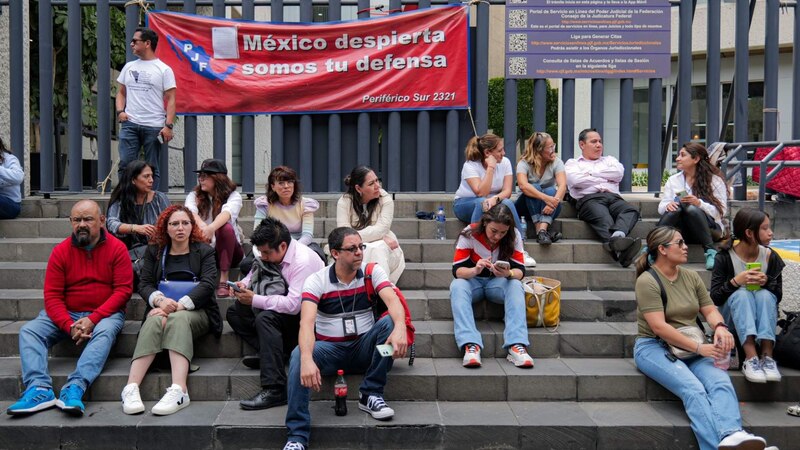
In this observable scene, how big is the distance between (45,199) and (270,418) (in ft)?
15.4

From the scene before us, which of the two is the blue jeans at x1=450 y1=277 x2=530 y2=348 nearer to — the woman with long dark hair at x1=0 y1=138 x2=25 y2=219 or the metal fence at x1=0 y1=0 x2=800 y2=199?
the metal fence at x1=0 y1=0 x2=800 y2=199

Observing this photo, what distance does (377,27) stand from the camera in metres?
8.40

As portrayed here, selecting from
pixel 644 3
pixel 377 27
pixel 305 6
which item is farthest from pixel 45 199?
pixel 644 3

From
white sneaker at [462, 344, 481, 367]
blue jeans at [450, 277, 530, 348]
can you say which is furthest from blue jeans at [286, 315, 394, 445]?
blue jeans at [450, 277, 530, 348]

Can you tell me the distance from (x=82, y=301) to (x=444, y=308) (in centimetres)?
291

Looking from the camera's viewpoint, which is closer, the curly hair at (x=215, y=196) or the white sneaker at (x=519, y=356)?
the white sneaker at (x=519, y=356)

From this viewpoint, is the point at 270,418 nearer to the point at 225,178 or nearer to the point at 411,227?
the point at 225,178

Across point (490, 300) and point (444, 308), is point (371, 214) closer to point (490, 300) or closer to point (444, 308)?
point (444, 308)

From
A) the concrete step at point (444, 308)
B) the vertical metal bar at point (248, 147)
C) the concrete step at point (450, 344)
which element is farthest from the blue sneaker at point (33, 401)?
the vertical metal bar at point (248, 147)

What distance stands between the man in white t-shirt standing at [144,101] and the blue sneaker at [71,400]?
3412 mm

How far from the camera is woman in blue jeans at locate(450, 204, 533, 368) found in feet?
17.7

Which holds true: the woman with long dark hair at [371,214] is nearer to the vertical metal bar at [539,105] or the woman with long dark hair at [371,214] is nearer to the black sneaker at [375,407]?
the black sneaker at [375,407]

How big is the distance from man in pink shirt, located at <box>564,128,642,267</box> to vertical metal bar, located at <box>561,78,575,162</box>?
830mm

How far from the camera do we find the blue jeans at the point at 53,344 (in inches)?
193
